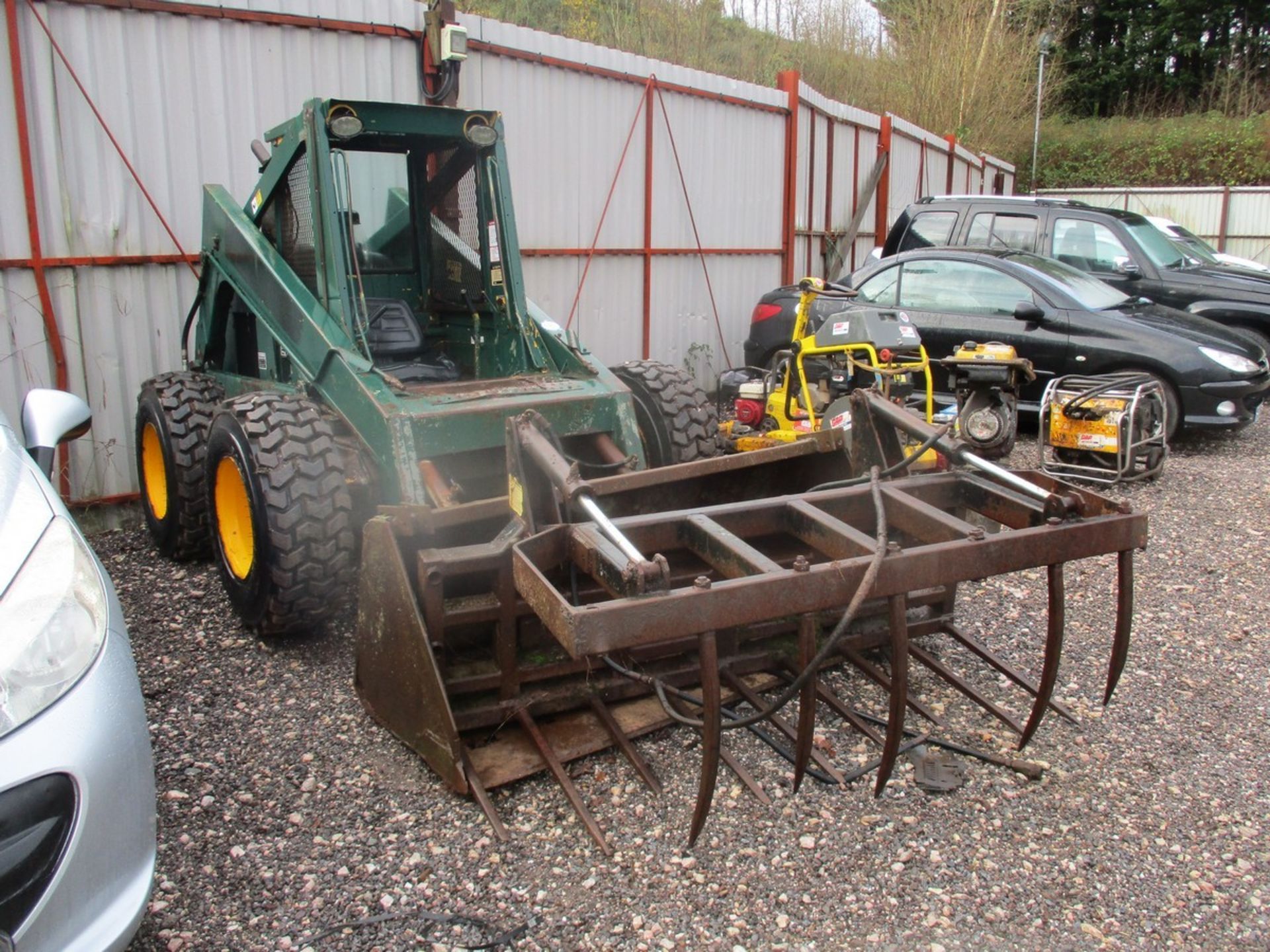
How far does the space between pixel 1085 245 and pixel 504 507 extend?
27.9 ft

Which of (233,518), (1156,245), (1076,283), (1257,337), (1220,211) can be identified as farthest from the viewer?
(1220,211)

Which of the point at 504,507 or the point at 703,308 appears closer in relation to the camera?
the point at 504,507

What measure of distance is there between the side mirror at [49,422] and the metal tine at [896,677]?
226 centimetres

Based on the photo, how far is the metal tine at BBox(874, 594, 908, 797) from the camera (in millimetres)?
2736

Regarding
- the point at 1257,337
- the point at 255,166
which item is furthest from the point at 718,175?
the point at 1257,337

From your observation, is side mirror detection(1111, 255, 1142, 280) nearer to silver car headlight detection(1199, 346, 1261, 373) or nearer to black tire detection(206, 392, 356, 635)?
silver car headlight detection(1199, 346, 1261, 373)

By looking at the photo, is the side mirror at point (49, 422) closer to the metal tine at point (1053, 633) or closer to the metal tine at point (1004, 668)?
the metal tine at point (1053, 633)

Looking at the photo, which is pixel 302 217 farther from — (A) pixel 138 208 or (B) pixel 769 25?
(B) pixel 769 25

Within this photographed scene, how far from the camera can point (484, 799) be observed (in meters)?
3.07

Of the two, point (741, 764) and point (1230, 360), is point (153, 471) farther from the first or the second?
point (1230, 360)

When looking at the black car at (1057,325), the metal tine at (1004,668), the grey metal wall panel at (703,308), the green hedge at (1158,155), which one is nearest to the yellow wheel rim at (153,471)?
the metal tine at (1004,668)

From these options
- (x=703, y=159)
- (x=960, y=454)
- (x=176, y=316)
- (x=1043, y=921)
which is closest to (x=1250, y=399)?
(x=703, y=159)

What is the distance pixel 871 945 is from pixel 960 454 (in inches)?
59.1

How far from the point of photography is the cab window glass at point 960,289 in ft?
28.5
